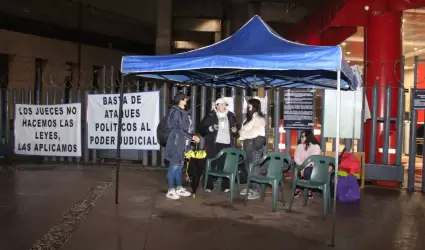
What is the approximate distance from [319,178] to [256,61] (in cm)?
230

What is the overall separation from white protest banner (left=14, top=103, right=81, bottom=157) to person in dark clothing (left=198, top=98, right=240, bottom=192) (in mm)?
4060

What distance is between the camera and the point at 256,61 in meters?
5.78

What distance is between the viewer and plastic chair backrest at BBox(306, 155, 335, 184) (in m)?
6.88

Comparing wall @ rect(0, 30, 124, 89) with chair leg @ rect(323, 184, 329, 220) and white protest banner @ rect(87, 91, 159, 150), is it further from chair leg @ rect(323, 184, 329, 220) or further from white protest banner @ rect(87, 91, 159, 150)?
chair leg @ rect(323, 184, 329, 220)

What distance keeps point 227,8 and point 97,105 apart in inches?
502

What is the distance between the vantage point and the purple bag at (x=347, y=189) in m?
7.66

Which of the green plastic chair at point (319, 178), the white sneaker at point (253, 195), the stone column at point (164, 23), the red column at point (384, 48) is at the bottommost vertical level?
the white sneaker at point (253, 195)

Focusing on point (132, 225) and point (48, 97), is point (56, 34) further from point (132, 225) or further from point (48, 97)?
point (132, 225)

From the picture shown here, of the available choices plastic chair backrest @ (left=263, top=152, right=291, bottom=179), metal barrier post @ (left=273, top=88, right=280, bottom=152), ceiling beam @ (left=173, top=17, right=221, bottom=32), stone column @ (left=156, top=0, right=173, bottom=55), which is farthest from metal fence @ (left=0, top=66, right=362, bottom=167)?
ceiling beam @ (left=173, top=17, right=221, bottom=32)

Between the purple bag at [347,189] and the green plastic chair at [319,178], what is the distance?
790mm

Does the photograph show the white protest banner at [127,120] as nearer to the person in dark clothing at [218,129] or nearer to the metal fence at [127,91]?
the metal fence at [127,91]

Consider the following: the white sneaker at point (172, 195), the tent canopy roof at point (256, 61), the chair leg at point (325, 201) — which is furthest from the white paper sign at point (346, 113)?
the white sneaker at point (172, 195)

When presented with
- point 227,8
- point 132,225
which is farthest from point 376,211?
point 227,8

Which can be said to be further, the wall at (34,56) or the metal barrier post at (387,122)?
the wall at (34,56)
